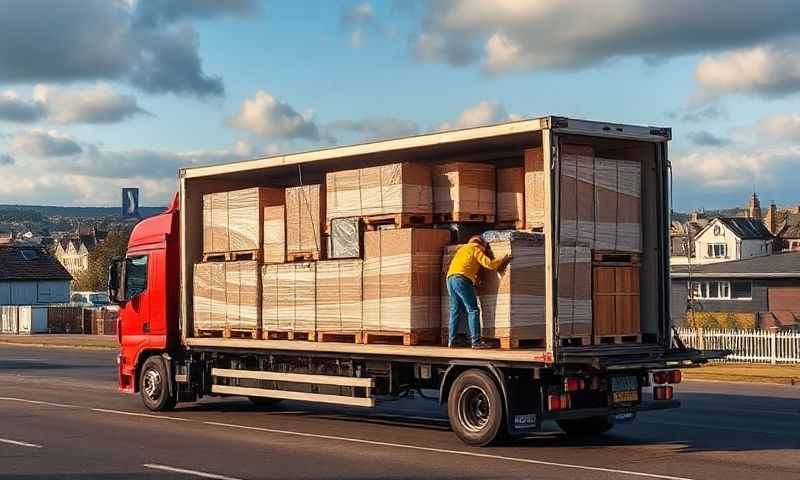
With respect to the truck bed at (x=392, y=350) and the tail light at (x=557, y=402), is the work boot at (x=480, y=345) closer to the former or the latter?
the truck bed at (x=392, y=350)

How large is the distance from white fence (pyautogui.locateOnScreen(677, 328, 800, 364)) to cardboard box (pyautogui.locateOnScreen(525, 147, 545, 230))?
1848cm

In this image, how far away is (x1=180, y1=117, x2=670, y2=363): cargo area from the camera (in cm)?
1327

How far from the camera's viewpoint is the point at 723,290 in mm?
51594

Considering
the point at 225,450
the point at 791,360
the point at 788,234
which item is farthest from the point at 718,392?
the point at 788,234

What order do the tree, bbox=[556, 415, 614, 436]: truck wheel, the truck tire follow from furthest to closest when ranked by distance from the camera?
the tree < the truck tire < bbox=[556, 415, 614, 436]: truck wheel

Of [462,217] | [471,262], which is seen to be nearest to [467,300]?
[471,262]

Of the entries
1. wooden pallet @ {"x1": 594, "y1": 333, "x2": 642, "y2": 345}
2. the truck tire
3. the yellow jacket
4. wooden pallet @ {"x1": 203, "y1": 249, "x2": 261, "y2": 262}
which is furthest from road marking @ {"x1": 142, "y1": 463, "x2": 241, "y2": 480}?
the truck tire

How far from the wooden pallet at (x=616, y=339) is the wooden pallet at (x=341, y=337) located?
3.00 meters

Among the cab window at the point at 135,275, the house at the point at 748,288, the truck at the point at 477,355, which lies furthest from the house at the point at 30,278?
the truck at the point at 477,355

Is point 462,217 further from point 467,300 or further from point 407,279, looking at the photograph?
point 467,300

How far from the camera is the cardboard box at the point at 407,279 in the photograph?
14.1 meters

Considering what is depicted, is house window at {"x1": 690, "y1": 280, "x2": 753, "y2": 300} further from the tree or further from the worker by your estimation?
the tree

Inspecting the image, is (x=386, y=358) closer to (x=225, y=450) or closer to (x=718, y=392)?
(x=225, y=450)

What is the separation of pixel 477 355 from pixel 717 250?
271 feet
